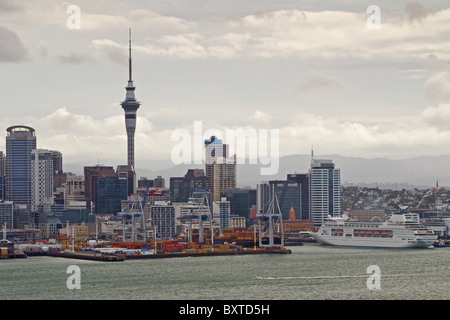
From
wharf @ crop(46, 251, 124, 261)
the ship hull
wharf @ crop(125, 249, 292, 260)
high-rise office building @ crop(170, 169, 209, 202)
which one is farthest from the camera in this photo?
high-rise office building @ crop(170, 169, 209, 202)

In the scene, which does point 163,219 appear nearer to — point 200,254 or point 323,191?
Answer: point 323,191

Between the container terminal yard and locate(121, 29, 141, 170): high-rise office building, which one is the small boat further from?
locate(121, 29, 141, 170): high-rise office building

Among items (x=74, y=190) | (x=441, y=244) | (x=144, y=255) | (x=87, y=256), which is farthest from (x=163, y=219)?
(x=144, y=255)

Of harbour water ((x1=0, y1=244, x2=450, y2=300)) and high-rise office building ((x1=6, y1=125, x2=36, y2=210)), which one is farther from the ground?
high-rise office building ((x1=6, y1=125, x2=36, y2=210))

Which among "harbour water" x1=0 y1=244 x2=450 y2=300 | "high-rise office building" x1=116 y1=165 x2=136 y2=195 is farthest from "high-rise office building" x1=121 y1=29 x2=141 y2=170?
"harbour water" x1=0 y1=244 x2=450 y2=300
